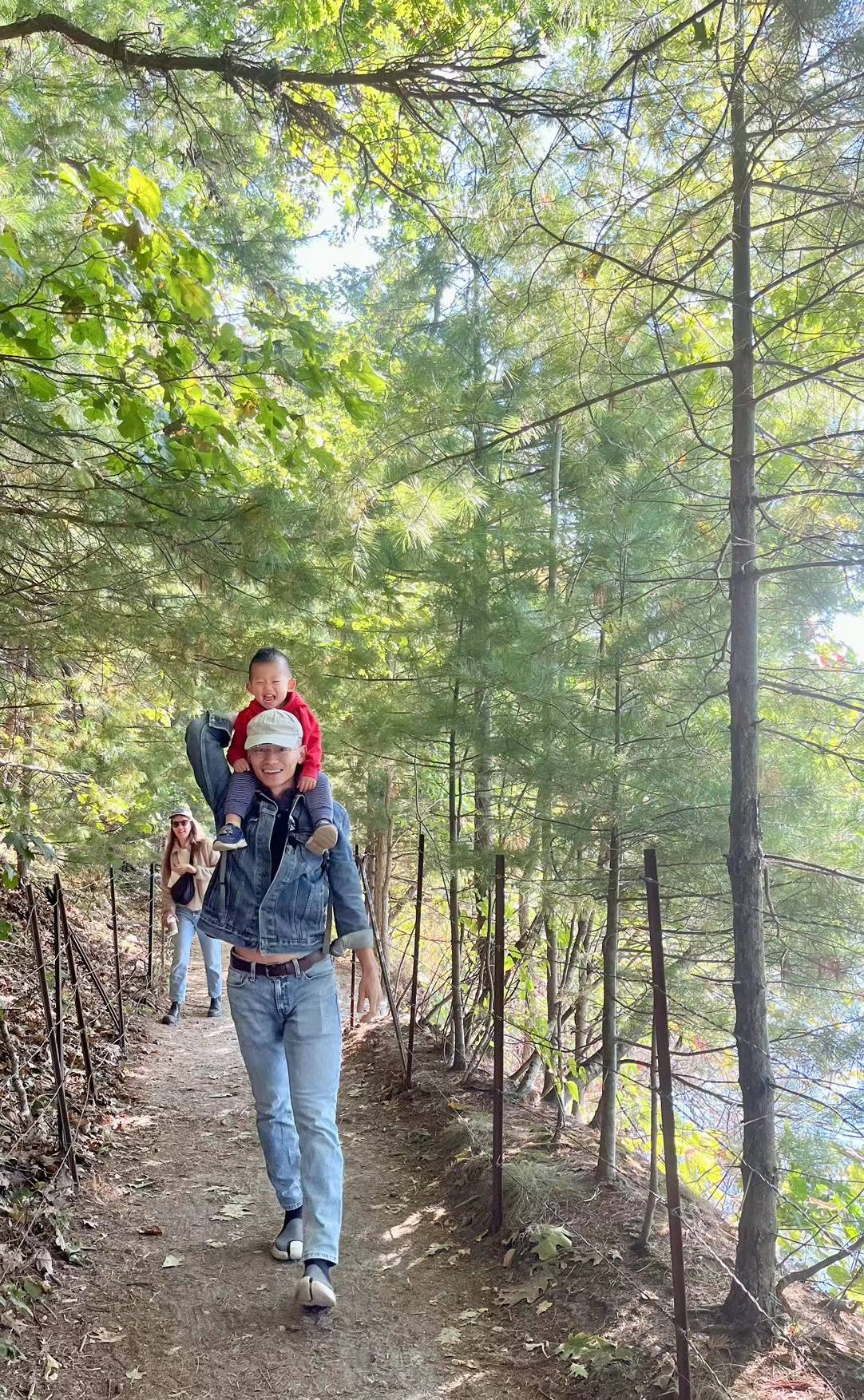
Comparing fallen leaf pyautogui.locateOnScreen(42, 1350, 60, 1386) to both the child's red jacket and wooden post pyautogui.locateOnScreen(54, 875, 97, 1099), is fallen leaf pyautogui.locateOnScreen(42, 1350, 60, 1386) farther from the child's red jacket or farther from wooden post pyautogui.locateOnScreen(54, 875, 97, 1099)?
the child's red jacket

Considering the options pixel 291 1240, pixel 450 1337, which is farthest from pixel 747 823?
pixel 291 1240

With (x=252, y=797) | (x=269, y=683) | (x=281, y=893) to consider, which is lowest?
(x=281, y=893)

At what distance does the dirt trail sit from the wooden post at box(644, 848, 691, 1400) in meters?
0.54

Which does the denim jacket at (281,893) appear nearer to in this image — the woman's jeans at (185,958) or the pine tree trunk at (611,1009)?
the pine tree trunk at (611,1009)

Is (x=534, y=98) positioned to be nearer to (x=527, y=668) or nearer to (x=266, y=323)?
(x=266, y=323)

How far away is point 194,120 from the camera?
16.4ft

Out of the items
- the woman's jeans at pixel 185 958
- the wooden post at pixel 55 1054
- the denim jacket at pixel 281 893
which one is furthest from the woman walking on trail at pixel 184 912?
the denim jacket at pixel 281 893

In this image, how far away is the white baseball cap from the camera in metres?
3.19

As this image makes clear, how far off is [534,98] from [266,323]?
4.49 ft

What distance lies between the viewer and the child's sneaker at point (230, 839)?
10.2 ft

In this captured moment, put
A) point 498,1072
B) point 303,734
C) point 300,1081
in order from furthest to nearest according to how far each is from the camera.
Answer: point 498,1072 → point 303,734 → point 300,1081

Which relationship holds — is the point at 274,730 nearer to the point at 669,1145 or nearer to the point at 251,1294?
the point at 669,1145

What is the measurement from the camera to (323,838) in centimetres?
315

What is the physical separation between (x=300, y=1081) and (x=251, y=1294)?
812 millimetres
